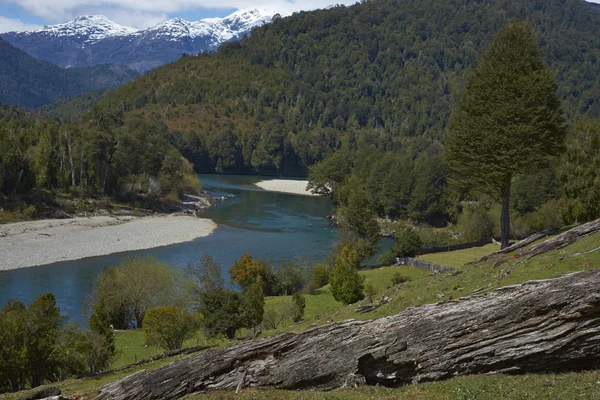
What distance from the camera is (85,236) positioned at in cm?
8075

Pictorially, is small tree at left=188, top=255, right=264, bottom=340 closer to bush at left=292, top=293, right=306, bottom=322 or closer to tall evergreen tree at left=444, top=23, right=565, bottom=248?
bush at left=292, top=293, right=306, bottom=322

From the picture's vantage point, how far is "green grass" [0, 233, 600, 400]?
13547mm

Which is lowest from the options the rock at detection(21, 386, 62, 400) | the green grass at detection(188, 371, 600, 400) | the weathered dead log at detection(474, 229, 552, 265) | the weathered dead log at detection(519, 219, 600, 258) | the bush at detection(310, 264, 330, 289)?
the bush at detection(310, 264, 330, 289)

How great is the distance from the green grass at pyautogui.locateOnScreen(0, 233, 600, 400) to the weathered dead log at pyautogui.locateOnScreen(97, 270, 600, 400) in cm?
73

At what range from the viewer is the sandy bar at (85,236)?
67750 mm

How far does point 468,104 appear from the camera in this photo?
37719 mm

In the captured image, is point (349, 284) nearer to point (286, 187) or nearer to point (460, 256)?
point (460, 256)

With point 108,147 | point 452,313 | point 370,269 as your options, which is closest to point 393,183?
point 370,269

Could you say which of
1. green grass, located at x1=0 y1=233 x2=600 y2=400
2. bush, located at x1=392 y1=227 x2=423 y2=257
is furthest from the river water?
green grass, located at x1=0 y1=233 x2=600 y2=400

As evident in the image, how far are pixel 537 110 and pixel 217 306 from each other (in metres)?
26.9

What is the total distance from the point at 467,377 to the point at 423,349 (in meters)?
1.60

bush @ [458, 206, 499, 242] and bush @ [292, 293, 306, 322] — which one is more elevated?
bush @ [458, 206, 499, 242]

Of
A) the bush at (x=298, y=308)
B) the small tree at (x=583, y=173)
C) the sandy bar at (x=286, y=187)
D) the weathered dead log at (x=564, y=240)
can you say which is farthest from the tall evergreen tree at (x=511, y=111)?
the sandy bar at (x=286, y=187)

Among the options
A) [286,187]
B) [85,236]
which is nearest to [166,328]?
[85,236]
